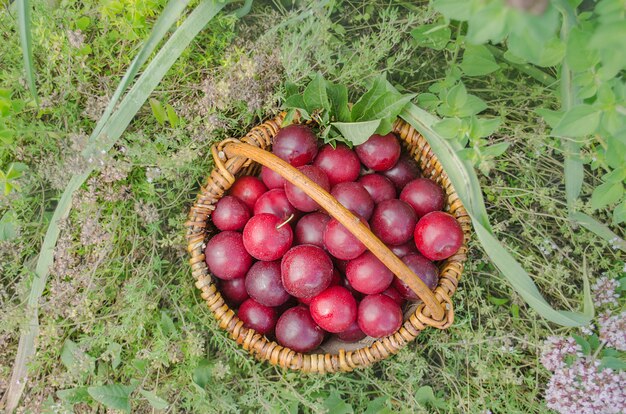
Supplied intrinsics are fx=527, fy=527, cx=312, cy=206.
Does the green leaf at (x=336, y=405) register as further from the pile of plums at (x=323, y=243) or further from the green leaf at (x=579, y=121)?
the green leaf at (x=579, y=121)

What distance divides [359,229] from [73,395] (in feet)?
2.77

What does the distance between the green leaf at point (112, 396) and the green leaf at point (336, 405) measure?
1.67ft

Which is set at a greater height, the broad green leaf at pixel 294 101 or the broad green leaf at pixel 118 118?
the broad green leaf at pixel 118 118

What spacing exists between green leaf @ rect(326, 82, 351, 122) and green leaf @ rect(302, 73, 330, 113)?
0.03 metres

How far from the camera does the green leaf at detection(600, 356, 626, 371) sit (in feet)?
4.41

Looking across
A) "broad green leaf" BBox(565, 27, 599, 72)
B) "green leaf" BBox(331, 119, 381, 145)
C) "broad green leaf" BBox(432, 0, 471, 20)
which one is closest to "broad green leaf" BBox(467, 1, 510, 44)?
"broad green leaf" BBox(432, 0, 471, 20)

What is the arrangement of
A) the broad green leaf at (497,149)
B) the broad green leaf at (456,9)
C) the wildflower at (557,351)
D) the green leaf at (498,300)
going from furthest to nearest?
the green leaf at (498,300)
the wildflower at (557,351)
the broad green leaf at (497,149)
the broad green leaf at (456,9)

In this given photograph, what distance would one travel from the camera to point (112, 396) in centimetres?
133

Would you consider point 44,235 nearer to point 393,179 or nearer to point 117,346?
point 117,346

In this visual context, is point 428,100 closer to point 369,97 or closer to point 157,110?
point 369,97

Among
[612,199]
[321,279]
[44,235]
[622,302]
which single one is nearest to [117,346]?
[44,235]

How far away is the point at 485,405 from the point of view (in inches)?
57.2

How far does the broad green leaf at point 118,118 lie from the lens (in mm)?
1347

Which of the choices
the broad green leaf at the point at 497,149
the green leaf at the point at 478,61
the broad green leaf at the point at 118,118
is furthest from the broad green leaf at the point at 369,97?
the broad green leaf at the point at 118,118
